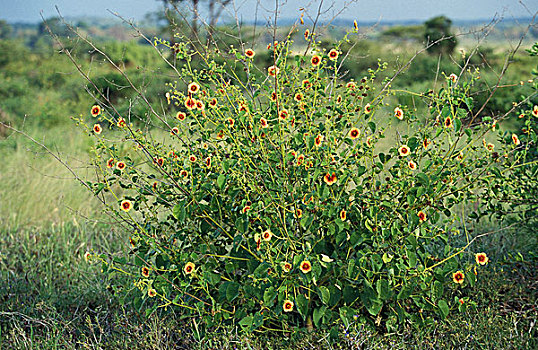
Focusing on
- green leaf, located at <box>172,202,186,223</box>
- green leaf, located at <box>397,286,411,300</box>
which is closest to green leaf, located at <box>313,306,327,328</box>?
green leaf, located at <box>397,286,411,300</box>

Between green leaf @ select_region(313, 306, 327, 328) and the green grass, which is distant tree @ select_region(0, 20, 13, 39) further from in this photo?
green leaf @ select_region(313, 306, 327, 328)

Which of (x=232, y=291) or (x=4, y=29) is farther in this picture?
(x=4, y=29)

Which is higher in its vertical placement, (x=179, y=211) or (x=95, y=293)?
(x=179, y=211)

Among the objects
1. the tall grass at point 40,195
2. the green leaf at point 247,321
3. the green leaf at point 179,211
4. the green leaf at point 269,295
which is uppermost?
the green leaf at point 179,211

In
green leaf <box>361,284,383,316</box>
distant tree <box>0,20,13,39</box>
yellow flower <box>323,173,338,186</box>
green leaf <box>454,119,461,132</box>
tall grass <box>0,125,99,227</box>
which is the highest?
distant tree <box>0,20,13,39</box>

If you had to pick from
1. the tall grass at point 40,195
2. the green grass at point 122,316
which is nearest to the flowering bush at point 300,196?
the green grass at point 122,316

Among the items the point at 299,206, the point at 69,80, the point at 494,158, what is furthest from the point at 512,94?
the point at 69,80

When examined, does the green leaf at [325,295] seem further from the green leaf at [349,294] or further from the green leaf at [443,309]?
the green leaf at [443,309]

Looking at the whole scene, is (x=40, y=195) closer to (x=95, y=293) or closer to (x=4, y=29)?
(x=95, y=293)

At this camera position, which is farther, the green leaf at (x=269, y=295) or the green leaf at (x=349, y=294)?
the green leaf at (x=349, y=294)

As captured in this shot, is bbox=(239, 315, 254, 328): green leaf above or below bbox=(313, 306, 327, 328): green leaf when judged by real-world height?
below

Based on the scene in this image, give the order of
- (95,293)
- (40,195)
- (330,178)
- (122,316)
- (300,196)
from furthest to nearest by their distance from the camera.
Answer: (40,195), (95,293), (122,316), (300,196), (330,178)

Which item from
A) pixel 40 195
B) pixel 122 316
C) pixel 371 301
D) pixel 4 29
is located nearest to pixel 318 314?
pixel 371 301

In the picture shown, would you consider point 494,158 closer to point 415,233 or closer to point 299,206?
point 415,233
